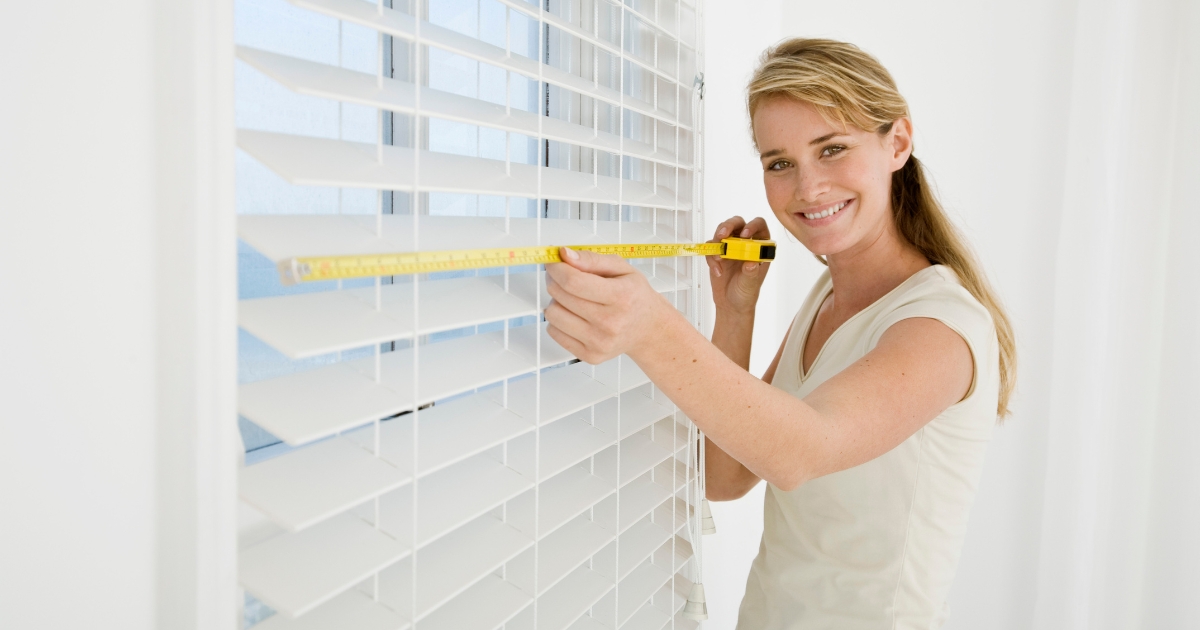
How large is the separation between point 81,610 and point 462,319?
34 centimetres

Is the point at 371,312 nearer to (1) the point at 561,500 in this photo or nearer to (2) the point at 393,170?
(2) the point at 393,170

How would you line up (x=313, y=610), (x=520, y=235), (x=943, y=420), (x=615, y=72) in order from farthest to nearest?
(x=615, y=72) < (x=943, y=420) < (x=520, y=235) < (x=313, y=610)

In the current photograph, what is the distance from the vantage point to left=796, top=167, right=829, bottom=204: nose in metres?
1.10

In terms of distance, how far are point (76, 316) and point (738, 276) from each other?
3.38 feet

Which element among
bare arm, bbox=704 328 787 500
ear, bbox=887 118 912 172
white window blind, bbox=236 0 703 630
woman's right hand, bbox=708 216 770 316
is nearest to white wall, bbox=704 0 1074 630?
bare arm, bbox=704 328 787 500

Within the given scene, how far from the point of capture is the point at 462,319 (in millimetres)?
655

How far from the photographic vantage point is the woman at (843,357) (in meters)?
0.77

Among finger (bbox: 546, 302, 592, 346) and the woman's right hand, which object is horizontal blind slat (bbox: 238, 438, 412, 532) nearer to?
finger (bbox: 546, 302, 592, 346)

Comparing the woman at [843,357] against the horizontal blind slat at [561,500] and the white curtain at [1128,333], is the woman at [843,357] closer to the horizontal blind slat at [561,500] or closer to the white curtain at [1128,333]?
the horizontal blind slat at [561,500]

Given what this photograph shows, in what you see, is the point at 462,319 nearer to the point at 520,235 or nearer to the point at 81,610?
the point at 520,235

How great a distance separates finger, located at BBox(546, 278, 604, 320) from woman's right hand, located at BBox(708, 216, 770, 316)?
57 centimetres

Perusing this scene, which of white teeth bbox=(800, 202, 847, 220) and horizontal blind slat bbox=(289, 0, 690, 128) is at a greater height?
horizontal blind slat bbox=(289, 0, 690, 128)

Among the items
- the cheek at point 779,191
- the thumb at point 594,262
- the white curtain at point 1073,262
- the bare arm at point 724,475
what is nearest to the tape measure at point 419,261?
the thumb at point 594,262

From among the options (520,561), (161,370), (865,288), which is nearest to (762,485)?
(865,288)
